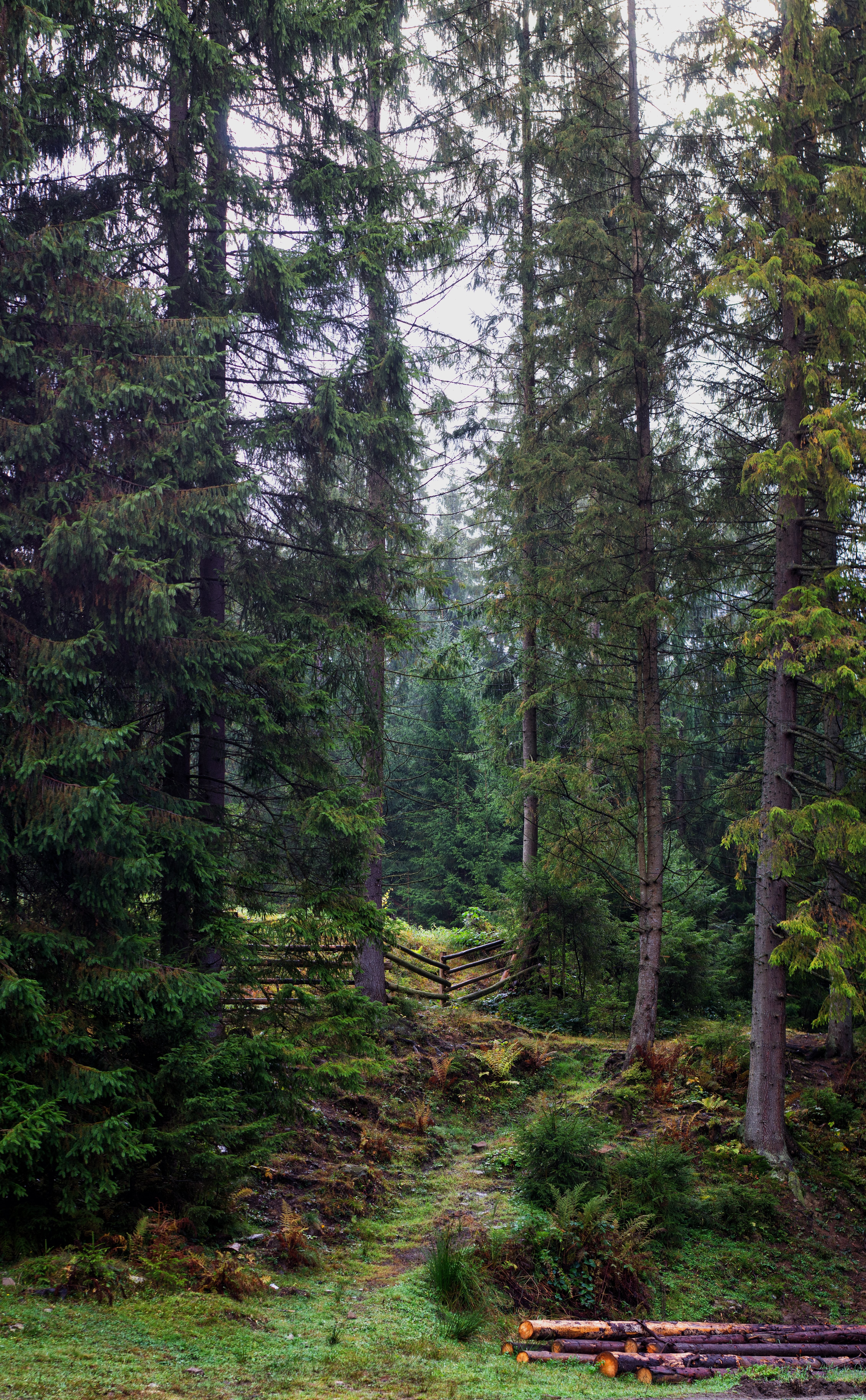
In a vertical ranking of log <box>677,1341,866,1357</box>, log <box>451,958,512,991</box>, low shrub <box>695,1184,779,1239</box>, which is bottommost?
log <box>451,958,512,991</box>

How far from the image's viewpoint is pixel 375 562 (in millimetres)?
9594

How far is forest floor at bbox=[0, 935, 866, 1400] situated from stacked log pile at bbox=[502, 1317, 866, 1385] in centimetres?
19

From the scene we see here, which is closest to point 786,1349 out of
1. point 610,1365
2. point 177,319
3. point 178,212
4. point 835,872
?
point 610,1365

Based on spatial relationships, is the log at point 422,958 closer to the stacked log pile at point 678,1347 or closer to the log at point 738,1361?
the stacked log pile at point 678,1347

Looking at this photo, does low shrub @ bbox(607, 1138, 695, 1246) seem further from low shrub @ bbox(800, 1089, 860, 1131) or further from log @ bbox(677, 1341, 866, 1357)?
low shrub @ bbox(800, 1089, 860, 1131)

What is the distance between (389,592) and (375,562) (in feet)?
6.04

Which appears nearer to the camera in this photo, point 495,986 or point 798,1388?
point 798,1388

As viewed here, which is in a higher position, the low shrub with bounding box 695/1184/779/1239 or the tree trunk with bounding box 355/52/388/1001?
the tree trunk with bounding box 355/52/388/1001

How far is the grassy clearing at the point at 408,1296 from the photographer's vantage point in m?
4.70

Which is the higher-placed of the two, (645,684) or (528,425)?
(528,425)

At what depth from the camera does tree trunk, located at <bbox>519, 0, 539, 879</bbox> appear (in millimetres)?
13742

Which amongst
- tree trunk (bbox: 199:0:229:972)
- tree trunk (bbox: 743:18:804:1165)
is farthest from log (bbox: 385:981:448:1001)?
tree trunk (bbox: 199:0:229:972)

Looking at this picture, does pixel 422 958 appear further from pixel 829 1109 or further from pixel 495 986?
pixel 829 1109

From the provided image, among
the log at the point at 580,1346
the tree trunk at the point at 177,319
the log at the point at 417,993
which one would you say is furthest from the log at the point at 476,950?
the log at the point at 580,1346
